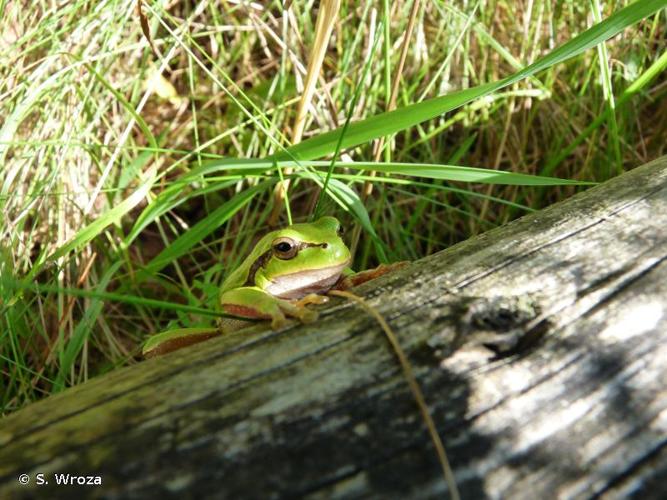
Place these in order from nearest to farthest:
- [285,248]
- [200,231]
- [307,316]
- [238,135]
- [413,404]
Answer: [413,404], [307,316], [285,248], [200,231], [238,135]

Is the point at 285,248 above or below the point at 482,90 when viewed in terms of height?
below

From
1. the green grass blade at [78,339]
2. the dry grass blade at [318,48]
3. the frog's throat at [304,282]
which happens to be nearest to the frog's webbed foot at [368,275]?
the frog's throat at [304,282]

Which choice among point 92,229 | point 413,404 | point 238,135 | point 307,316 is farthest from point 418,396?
point 238,135

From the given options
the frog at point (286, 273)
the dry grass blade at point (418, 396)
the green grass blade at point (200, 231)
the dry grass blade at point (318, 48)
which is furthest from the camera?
the green grass blade at point (200, 231)

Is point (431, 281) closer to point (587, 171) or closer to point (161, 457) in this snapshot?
point (161, 457)

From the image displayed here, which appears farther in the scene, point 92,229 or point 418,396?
point 92,229

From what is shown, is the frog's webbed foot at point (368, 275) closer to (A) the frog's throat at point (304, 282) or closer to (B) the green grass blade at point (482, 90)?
(A) the frog's throat at point (304, 282)

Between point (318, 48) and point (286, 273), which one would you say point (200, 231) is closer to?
point (286, 273)
